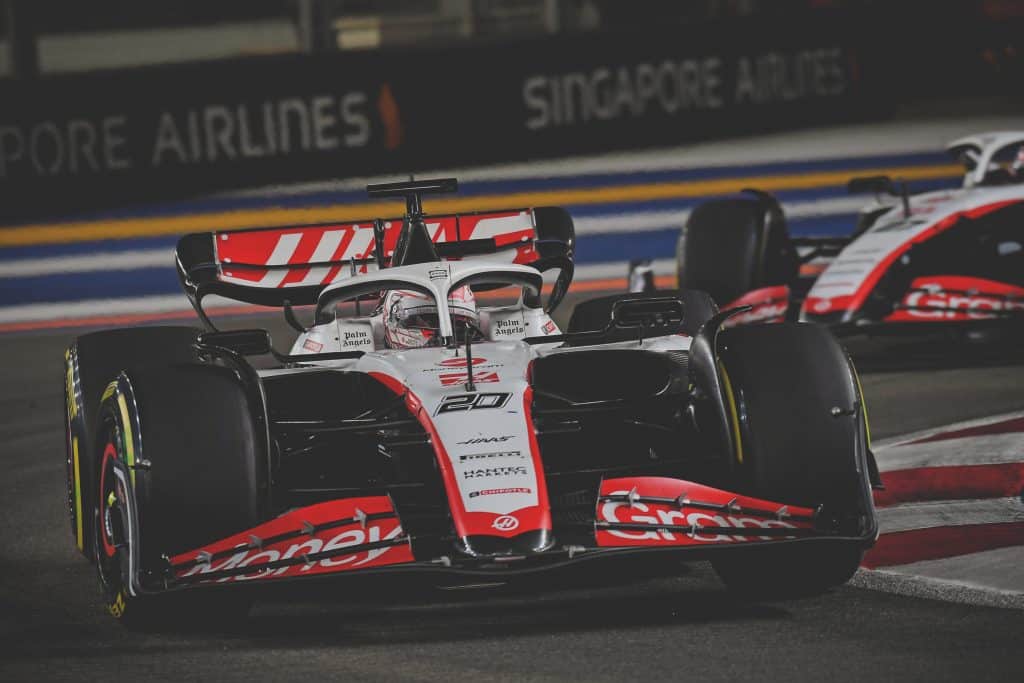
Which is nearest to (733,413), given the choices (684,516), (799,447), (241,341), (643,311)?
(799,447)

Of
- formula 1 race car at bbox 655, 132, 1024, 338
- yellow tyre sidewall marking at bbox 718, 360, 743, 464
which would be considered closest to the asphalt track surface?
yellow tyre sidewall marking at bbox 718, 360, 743, 464

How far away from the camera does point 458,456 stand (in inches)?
203

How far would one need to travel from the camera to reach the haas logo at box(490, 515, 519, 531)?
4.95 meters

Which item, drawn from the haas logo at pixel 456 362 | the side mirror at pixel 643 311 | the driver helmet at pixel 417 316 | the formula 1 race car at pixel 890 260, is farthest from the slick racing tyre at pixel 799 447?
the formula 1 race car at pixel 890 260

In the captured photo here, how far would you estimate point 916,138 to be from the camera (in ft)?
60.1

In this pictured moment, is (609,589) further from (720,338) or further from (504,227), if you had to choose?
(504,227)

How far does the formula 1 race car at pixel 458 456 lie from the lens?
500cm

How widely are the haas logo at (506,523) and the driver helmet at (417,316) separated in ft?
5.17

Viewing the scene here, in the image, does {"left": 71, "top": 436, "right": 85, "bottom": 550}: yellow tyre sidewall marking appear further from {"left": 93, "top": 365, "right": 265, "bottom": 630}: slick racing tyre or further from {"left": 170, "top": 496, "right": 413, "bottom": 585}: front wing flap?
{"left": 170, "top": 496, "right": 413, "bottom": 585}: front wing flap

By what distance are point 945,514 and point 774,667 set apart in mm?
1834

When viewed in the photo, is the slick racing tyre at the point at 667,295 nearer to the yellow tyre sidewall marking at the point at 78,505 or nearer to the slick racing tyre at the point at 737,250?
the yellow tyre sidewall marking at the point at 78,505

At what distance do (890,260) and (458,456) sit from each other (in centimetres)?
490

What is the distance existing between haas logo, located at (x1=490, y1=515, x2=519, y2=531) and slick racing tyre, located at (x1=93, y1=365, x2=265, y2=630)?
681 millimetres

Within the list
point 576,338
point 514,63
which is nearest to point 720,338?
point 576,338
